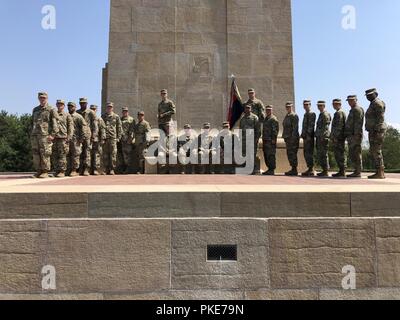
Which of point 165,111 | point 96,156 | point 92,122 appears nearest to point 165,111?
point 165,111

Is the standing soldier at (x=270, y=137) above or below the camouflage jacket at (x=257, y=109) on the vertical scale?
below

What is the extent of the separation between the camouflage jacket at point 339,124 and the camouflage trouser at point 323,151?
509 mm

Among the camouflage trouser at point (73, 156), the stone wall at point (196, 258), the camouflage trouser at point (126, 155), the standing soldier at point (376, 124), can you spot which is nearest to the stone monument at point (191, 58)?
the camouflage trouser at point (126, 155)

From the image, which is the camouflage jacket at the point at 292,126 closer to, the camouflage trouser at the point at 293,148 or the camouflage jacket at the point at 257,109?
the camouflage trouser at the point at 293,148

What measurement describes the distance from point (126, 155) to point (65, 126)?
2.89m

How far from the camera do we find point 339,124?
407 inches

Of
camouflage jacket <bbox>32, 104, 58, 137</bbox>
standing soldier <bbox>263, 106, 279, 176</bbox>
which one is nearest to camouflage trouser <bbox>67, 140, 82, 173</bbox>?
camouflage jacket <bbox>32, 104, 58, 137</bbox>

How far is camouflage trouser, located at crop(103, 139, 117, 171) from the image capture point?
12148 mm

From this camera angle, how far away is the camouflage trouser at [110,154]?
1215cm

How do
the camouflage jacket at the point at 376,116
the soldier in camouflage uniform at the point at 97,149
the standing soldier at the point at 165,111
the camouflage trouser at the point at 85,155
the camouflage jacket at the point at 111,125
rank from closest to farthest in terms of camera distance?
1. the camouflage jacket at the point at 376,116
2. the camouflage trouser at the point at 85,155
3. the soldier in camouflage uniform at the point at 97,149
4. the camouflage jacket at the point at 111,125
5. the standing soldier at the point at 165,111

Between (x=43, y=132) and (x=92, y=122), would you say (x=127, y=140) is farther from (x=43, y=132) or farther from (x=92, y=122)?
(x=43, y=132)

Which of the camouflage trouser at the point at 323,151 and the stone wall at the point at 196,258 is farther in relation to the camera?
the camouflage trouser at the point at 323,151

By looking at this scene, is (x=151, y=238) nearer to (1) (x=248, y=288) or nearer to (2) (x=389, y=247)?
(1) (x=248, y=288)
